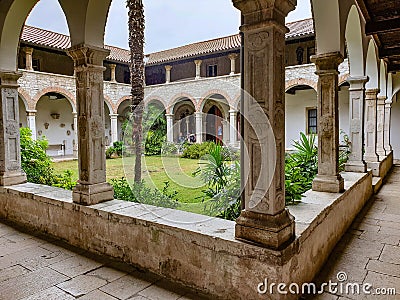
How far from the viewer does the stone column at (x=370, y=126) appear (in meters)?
6.95

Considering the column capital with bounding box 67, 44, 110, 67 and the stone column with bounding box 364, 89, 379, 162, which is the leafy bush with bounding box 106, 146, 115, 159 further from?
the column capital with bounding box 67, 44, 110, 67

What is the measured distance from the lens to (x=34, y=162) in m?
5.79

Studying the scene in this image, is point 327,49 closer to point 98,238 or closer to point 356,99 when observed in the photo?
point 356,99

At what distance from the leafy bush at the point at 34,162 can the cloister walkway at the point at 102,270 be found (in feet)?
6.17

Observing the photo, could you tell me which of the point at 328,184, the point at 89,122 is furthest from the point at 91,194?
the point at 328,184

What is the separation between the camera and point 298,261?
2.31 m

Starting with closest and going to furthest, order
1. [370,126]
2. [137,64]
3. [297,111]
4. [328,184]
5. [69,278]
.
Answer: [69,278] < [328,184] < [137,64] < [370,126] < [297,111]

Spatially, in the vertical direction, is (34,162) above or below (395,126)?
below

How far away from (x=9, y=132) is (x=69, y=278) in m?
2.80

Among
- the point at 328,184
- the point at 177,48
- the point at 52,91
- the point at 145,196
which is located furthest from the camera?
the point at 177,48

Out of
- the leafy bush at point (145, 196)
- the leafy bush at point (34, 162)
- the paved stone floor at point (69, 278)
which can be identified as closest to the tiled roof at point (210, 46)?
the leafy bush at point (145, 196)

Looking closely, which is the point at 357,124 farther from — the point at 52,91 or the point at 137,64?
the point at 52,91

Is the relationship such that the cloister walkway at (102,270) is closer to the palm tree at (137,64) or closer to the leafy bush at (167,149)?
the palm tree at (137,64)

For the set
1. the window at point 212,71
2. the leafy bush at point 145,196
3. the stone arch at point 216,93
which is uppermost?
the window at point 212,71
